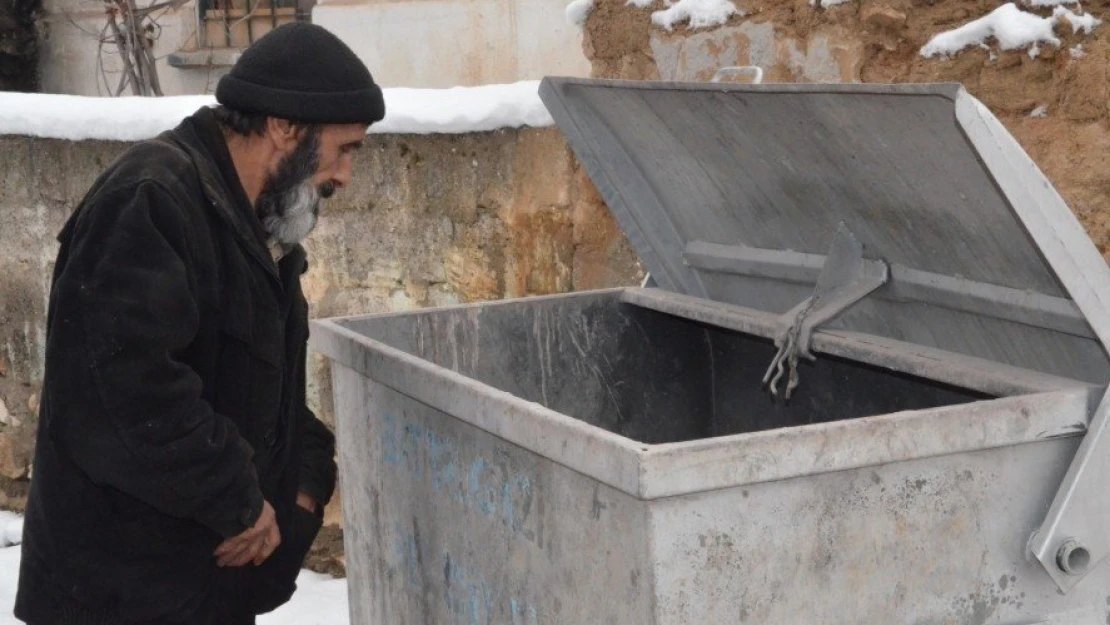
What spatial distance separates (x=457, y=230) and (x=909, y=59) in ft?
5.58

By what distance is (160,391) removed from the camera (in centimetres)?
214

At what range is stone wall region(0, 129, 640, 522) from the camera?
174 inches

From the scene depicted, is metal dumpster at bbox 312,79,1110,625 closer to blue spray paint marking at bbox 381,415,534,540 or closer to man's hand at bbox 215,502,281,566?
blue spray paint marking at bbox 381,415,534,540

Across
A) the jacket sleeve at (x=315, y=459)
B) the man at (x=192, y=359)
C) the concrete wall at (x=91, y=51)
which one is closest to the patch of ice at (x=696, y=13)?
the man at (x=192, y=359)

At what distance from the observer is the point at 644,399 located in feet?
10.5

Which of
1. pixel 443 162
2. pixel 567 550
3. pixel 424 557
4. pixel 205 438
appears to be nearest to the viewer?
pixel 567 550

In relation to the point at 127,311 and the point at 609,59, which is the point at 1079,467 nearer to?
the point at 127,311

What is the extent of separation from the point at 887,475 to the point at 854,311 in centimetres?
77

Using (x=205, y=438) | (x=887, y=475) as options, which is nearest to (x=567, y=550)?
(x=887, y=475)

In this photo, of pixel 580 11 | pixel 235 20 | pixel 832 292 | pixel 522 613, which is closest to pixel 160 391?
pixel 522 613

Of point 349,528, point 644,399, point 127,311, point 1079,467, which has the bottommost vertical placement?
point 349,528

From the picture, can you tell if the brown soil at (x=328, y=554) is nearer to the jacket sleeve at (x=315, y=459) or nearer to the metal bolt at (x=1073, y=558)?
the jacket sleeve at (x=315, y=459)

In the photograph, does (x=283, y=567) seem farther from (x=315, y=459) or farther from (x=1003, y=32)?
(x=1003, y=32)

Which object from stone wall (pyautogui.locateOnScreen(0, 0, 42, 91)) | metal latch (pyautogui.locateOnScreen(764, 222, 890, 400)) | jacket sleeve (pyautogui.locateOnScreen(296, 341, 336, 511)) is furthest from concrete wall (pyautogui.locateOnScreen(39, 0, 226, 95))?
metal latch (pyautogui.locateOnScreen(764, 222, 890, 400))
